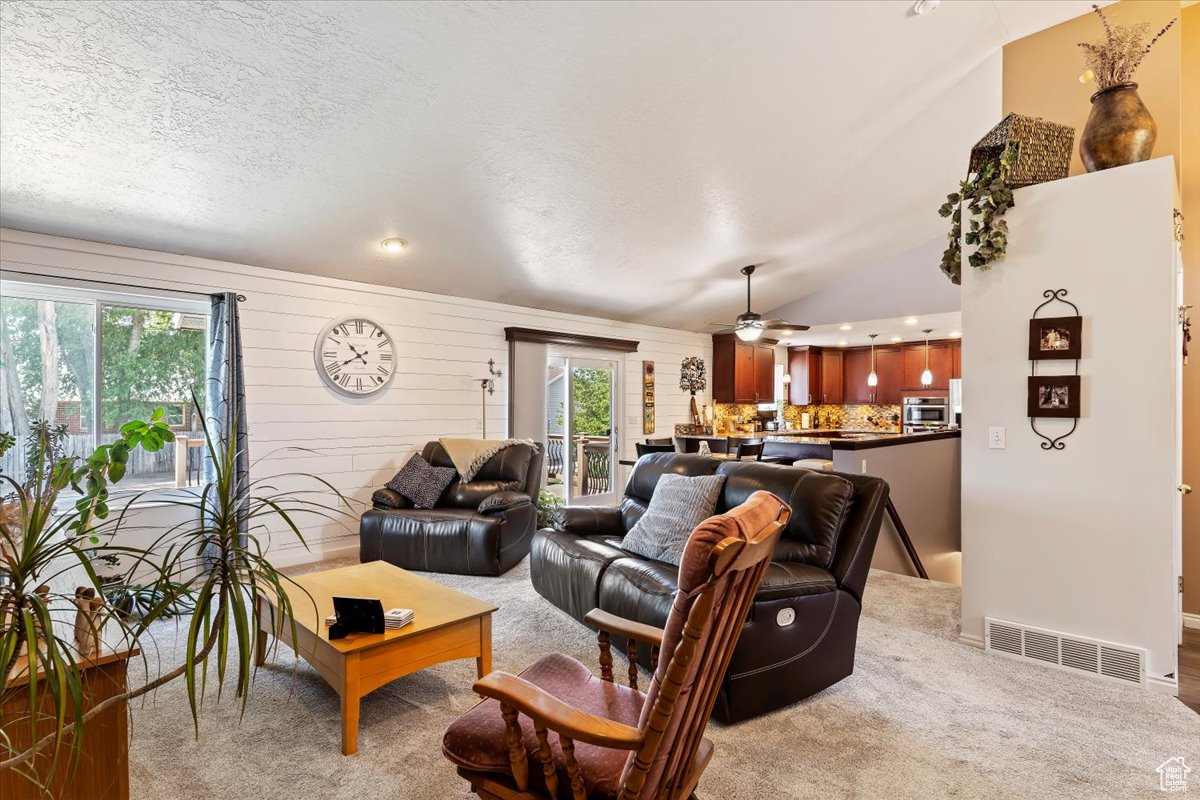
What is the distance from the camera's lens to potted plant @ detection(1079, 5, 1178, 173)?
2.87 metres

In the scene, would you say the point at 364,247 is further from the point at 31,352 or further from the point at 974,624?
the point at 974,624

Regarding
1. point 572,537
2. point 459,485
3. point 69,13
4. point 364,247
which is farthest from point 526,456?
point 69,13

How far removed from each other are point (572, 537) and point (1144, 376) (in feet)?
9.57

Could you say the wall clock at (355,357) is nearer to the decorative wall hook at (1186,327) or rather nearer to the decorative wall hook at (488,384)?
the decorative wall hook at (488,384)

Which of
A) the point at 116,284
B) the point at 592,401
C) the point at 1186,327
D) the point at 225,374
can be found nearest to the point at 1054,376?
the point at 1186,327

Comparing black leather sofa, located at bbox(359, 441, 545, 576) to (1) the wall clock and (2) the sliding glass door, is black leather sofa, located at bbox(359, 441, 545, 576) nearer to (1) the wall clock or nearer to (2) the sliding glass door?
(1) the wall clock

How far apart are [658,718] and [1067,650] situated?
2.75 m

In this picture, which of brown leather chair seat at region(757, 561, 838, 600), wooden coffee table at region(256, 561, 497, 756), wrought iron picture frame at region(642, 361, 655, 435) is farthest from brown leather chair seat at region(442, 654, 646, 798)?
wrought iron picture frame at region(642, 361, 655, 435)

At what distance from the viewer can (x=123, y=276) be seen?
13.0ft

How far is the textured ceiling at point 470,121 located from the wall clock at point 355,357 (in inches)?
18.0

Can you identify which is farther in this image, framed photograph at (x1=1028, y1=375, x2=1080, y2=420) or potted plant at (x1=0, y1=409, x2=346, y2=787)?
framed photograph at (x1=1028, y1=375, x2=1080, y2=420)

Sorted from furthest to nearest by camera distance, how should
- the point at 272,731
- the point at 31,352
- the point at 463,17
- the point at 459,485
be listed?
the point at 459,485 < the point at 31,352 < the point at 463,17 < the point at 272,731

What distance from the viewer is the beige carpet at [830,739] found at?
203 cm

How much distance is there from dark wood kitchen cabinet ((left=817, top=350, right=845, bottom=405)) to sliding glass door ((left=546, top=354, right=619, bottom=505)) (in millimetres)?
4392
